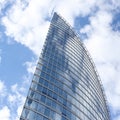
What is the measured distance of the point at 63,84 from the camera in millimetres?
65875

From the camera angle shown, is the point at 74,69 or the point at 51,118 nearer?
the point at 51,118

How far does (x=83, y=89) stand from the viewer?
74375 mm

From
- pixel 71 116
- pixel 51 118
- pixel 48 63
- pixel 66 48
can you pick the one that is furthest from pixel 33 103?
pixel 66 48

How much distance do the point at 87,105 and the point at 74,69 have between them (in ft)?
35.1

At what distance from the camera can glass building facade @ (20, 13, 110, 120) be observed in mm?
54303

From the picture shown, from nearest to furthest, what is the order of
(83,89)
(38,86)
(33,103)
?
(33,103)
(38,86)
(83,89)

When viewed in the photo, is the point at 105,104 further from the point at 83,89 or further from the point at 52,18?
the point at 52,18

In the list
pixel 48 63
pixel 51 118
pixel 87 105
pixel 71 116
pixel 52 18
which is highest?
pixel 52 18

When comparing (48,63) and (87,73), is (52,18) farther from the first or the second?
(48,63)

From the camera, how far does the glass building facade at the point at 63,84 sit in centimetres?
5430

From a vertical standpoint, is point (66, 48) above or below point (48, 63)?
above

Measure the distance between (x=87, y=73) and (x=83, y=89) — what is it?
35.8 ft

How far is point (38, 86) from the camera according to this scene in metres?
56.8

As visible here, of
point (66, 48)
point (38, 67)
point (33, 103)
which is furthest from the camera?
point (66, 48)
